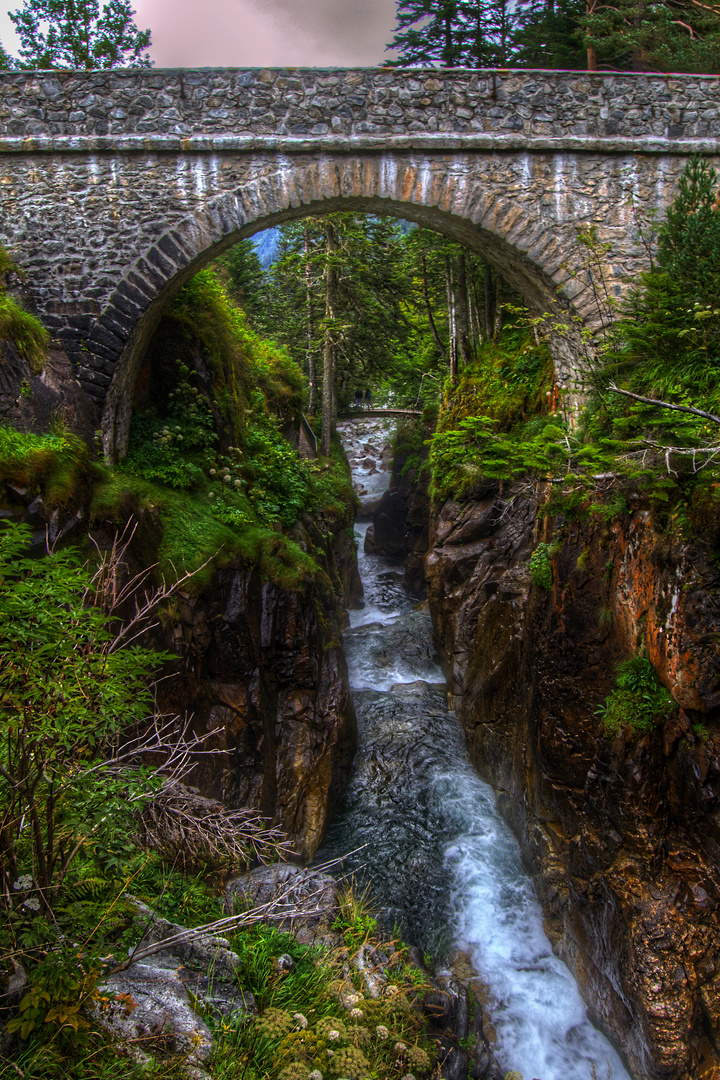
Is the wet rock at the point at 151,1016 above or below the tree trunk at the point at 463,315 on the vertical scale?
below

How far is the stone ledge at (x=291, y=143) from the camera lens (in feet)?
23.0

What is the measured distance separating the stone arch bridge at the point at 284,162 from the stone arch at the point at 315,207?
2 cm

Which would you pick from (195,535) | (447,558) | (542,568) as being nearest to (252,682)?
(195,535)

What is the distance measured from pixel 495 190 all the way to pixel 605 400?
3.06m

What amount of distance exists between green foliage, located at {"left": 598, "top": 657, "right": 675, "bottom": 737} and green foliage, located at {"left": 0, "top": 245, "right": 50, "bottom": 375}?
23.2 feet

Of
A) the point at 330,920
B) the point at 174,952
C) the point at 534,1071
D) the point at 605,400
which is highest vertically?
the point at 605,400

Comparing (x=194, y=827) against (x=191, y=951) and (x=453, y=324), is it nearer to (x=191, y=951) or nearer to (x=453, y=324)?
(x=191, y=951)

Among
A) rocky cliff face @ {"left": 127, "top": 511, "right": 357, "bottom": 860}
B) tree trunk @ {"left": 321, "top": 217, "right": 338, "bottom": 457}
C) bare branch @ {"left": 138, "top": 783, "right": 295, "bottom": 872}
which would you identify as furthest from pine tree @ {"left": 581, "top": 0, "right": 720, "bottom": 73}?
bare branch @ {"left": 138, "top": 783, "right": 295, "bottom": 872}

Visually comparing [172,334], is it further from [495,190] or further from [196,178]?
[495,190]

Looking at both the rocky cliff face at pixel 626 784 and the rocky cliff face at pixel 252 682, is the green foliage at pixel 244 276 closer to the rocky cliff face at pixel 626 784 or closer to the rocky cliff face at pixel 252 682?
the rocky cliff face at pixel 252 682

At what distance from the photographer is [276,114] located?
23.2 ft

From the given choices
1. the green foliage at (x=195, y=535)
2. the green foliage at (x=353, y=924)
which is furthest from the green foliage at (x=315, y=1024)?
the green foliage at (x=195, y=535)

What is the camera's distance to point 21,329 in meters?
6.48

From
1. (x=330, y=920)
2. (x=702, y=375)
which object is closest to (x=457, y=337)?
(x=702, y=375)
